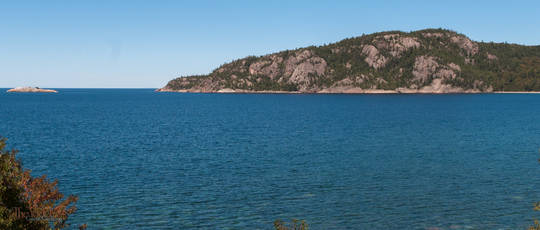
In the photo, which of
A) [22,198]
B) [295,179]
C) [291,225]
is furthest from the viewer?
[295,179]

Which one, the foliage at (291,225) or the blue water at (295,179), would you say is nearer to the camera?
the foliage at (291,225)

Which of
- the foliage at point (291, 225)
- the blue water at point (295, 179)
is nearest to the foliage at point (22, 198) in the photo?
the foliage at point (291, 225)

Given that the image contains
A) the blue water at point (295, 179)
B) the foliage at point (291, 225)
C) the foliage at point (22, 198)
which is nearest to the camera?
the foliage at point (22, 198)

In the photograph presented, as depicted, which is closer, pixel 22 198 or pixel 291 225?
pixel 22 198

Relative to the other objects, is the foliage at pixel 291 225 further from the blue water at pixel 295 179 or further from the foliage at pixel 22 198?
the foliage at pixel 22 198

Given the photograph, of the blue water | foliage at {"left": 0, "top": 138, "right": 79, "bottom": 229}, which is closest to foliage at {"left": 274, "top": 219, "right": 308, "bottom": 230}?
the blue water

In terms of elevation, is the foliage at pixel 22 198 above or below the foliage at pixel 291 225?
above

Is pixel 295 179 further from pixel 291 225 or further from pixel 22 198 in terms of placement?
pixel 22 198

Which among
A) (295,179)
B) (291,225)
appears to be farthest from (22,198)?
(295,179)

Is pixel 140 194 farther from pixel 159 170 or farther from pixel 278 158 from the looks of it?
pixel 278 158

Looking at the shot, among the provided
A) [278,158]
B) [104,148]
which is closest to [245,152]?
[278,158]

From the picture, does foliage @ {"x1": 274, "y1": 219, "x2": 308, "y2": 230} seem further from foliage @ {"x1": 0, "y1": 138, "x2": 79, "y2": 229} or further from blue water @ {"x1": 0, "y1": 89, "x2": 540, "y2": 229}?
foliage @ {"x1": 0, "y1": 138, "x2": 79, "y2": 229}

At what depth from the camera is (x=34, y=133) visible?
315 ft

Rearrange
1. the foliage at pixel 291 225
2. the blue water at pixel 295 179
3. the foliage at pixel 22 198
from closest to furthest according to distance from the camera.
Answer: the foliage at pixel 22 198
the foliage at pixel 291 225
the blue water at pixel 295 179
